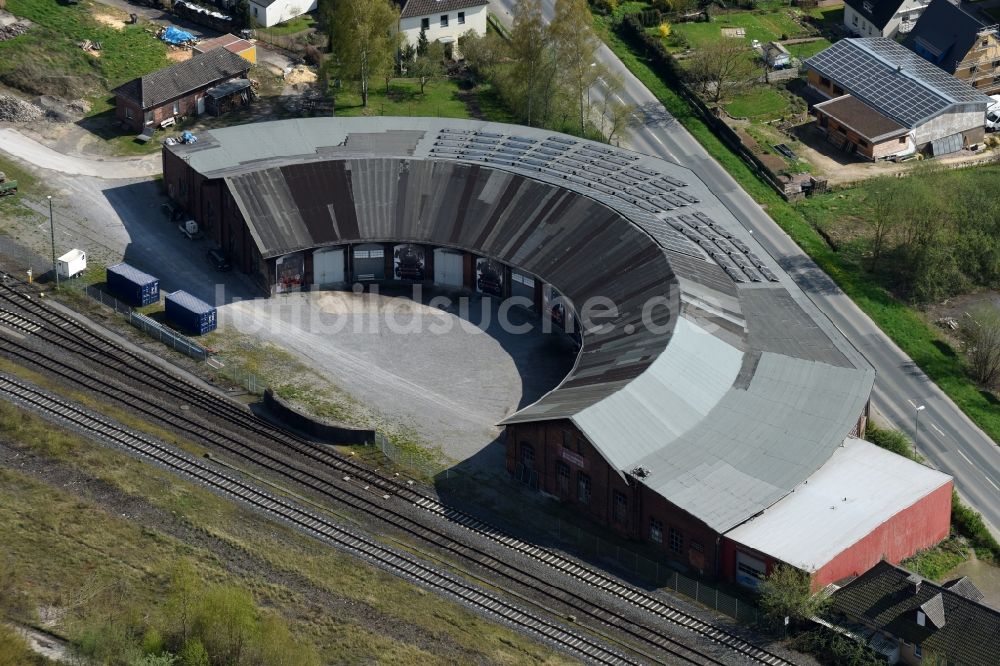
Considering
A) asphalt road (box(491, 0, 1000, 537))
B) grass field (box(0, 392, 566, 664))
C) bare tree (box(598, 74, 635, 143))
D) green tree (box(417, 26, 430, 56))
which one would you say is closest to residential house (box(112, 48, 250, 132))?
green tree (box(417, 26, 430, 56))

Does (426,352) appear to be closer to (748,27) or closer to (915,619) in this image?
(915,619)

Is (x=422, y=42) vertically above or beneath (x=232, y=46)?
above

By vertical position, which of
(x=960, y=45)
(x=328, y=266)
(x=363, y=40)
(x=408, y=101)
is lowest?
(x=328, y=266)

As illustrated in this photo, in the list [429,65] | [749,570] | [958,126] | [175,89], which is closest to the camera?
[749,570]

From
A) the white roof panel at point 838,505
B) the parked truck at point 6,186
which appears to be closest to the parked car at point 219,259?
the parked truck at point 6,186

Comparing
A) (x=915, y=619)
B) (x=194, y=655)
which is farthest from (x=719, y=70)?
(x=194, y=655)

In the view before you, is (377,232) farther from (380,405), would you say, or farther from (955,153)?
(955,153)
